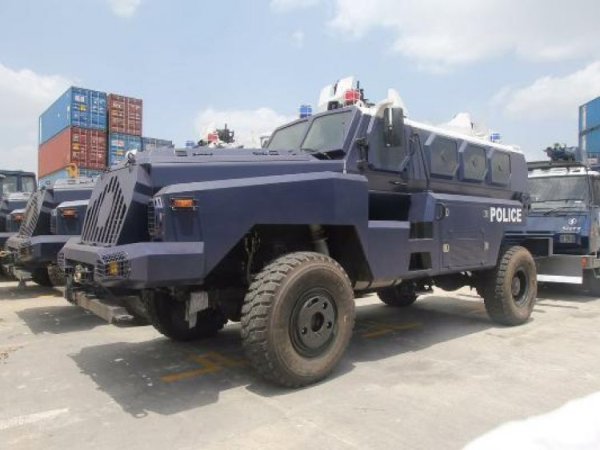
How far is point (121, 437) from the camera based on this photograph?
3.56m

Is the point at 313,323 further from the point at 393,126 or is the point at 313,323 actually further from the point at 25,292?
the point at 25,292

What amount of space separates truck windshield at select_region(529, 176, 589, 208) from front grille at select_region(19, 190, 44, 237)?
27.4ft

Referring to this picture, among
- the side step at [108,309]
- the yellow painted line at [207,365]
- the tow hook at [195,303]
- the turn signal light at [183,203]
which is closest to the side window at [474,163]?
the yellow painted line at [207,365]

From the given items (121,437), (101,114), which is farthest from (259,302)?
(101,114)

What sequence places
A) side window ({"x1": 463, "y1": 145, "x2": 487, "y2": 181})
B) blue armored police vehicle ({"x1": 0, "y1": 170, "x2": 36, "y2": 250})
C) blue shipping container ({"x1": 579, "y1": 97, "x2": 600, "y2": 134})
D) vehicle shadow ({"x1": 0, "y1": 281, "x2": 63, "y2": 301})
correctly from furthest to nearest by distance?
blue shipping container ({"x1": 579, "y1": 97, "x2": 600, "y2": 134}), blue armored police vehicle ({"x1": 0, "y1": 170, "x2": 36, "y2": 250}), vehicle shadow ({"x1": 0, "y1": 281, "x2": 63, "y2": 301}), side window ({"x1": 463, "y1": 145, "x2": 487, "y2": 181})

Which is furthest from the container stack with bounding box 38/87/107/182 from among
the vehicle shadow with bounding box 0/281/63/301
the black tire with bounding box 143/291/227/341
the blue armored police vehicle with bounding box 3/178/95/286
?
the black tire with bounding box 143/291/227/341

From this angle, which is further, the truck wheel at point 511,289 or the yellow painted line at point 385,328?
the truck wheel at point 511,289

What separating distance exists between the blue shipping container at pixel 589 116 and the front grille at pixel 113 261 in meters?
Result: 16.2

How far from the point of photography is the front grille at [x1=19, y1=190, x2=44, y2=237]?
7.86 m

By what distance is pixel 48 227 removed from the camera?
7.81 metres

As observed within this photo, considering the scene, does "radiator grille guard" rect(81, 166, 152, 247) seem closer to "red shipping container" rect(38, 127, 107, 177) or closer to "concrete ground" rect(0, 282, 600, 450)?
"concrete ground" rect(0, 282, 600, 450)

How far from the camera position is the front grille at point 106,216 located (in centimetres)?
451

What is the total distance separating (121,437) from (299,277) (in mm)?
1694

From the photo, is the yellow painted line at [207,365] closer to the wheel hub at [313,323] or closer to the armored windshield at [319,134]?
the wheel hub at [313,323]
